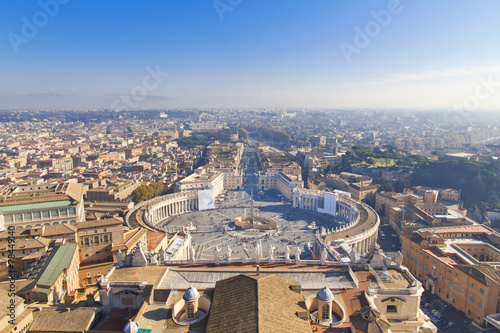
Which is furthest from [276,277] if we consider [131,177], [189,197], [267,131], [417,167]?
[267,131]

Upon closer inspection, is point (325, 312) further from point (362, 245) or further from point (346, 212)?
point (346, 212)

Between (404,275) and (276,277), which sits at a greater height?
(276,277)

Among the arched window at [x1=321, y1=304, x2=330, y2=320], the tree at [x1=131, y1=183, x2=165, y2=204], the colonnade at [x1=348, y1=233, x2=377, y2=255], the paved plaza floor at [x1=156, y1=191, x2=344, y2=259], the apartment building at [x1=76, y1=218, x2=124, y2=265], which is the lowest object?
the paved plaza floor at [x1=156, y1=191, x2=344, y2=259]

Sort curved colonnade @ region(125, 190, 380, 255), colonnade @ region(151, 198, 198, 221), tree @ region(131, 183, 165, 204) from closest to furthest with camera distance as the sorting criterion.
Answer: curved colonnade @ region(125, 190, 380, 255) → colonnade @ region(151, 198, 198, 221) → tree @ region(131, 183, 165, 204)

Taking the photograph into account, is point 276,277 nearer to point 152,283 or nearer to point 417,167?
point 152,283

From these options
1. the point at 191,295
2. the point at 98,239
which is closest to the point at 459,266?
the point at 191,295

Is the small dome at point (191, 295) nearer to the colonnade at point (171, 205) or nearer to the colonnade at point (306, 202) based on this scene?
the colonnade at point (171, 205)

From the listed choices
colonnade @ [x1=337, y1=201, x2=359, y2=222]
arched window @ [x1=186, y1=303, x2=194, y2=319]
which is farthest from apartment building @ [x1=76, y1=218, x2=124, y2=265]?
colonnade @ [x1=337, y1=201, x2=359, y2=222]

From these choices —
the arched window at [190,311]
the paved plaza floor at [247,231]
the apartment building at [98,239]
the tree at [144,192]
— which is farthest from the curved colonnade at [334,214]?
the arched window at [190,311]

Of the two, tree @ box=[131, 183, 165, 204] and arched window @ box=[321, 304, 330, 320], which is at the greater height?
arched window @ box=[321, 304, 330, 320]

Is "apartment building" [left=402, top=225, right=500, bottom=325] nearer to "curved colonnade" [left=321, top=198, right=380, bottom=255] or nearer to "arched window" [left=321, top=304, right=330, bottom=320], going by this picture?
"curved colonnade" [left=321, top=198, right=380, bottom=255]

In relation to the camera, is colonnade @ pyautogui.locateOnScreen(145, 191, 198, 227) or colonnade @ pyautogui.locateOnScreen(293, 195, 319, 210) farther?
colonnade @ pyautogui.locateOnScreen(293, 195, 319, 210)
